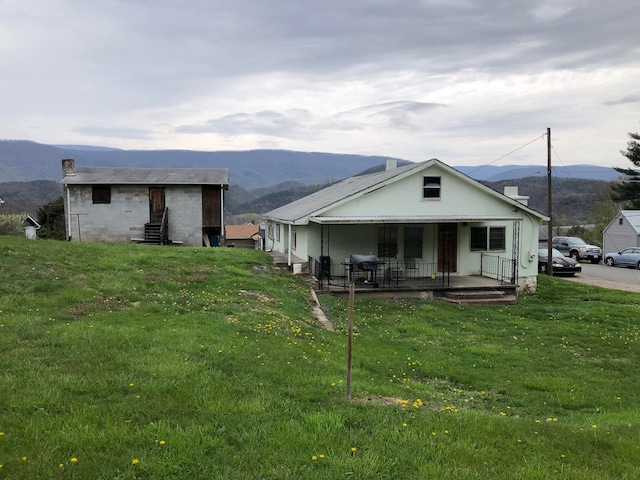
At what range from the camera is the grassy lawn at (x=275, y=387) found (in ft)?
13.6

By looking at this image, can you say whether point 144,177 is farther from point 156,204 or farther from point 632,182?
point 632,182

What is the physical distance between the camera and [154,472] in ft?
12.7

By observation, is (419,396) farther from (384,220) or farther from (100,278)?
(384,220)

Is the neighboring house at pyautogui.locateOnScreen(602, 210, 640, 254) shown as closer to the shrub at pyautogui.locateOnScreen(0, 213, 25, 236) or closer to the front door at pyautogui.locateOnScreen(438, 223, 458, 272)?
the front door at pyautogui.locateOnScreen(438, 223, 458, 272)

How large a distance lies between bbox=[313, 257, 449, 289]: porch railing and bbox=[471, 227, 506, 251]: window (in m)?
2.08

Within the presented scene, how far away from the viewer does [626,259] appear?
35031mm

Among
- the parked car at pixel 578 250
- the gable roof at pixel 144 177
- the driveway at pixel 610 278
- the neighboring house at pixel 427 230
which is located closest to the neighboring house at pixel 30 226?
the gable roof at pixel 144 177

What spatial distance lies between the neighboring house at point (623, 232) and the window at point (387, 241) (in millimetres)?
32960

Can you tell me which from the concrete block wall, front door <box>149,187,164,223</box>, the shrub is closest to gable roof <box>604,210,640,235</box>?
the concrete block wall

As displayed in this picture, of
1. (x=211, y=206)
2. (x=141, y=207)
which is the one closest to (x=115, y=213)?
(x=141, y=207)

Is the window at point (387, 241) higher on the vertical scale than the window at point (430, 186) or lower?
lower

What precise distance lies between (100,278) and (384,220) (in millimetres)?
9638

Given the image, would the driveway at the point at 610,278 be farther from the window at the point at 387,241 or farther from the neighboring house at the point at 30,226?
the neighboring house at the point at 30,226

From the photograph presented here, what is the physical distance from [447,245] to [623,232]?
107ft
